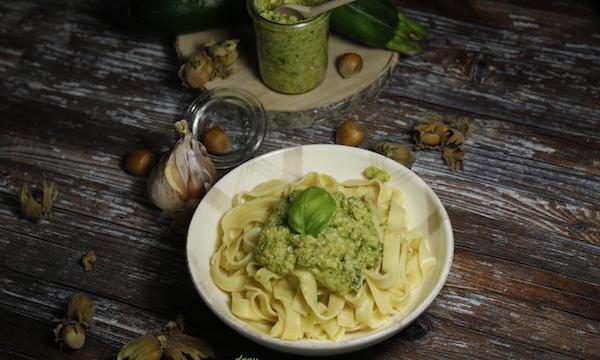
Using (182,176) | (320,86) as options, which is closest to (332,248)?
(182,176)

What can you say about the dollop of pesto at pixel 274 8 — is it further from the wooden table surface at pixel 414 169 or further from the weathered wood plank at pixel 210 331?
the weathered wood plank at pixel 210 331

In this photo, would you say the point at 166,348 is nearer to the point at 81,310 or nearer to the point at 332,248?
the point at 81,310

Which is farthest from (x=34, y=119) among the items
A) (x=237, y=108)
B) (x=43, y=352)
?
(x=43, y=352)

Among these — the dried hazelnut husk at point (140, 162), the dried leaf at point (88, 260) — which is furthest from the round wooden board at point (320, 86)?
the dried leaf at point (88, 260)

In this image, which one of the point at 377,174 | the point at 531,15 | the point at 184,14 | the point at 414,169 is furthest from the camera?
the point at 531,15

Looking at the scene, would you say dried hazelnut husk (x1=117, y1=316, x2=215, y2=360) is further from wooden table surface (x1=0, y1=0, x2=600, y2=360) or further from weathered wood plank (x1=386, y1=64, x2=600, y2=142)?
weathered wood plank (x1=386, y1=64, x2=600, y2=142)

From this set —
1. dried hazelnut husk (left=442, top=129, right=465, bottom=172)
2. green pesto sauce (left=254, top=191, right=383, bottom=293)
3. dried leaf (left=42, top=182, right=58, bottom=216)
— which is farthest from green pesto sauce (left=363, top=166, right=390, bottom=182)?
dried leaf (left=42, top=182, right=58, bottom=216)
